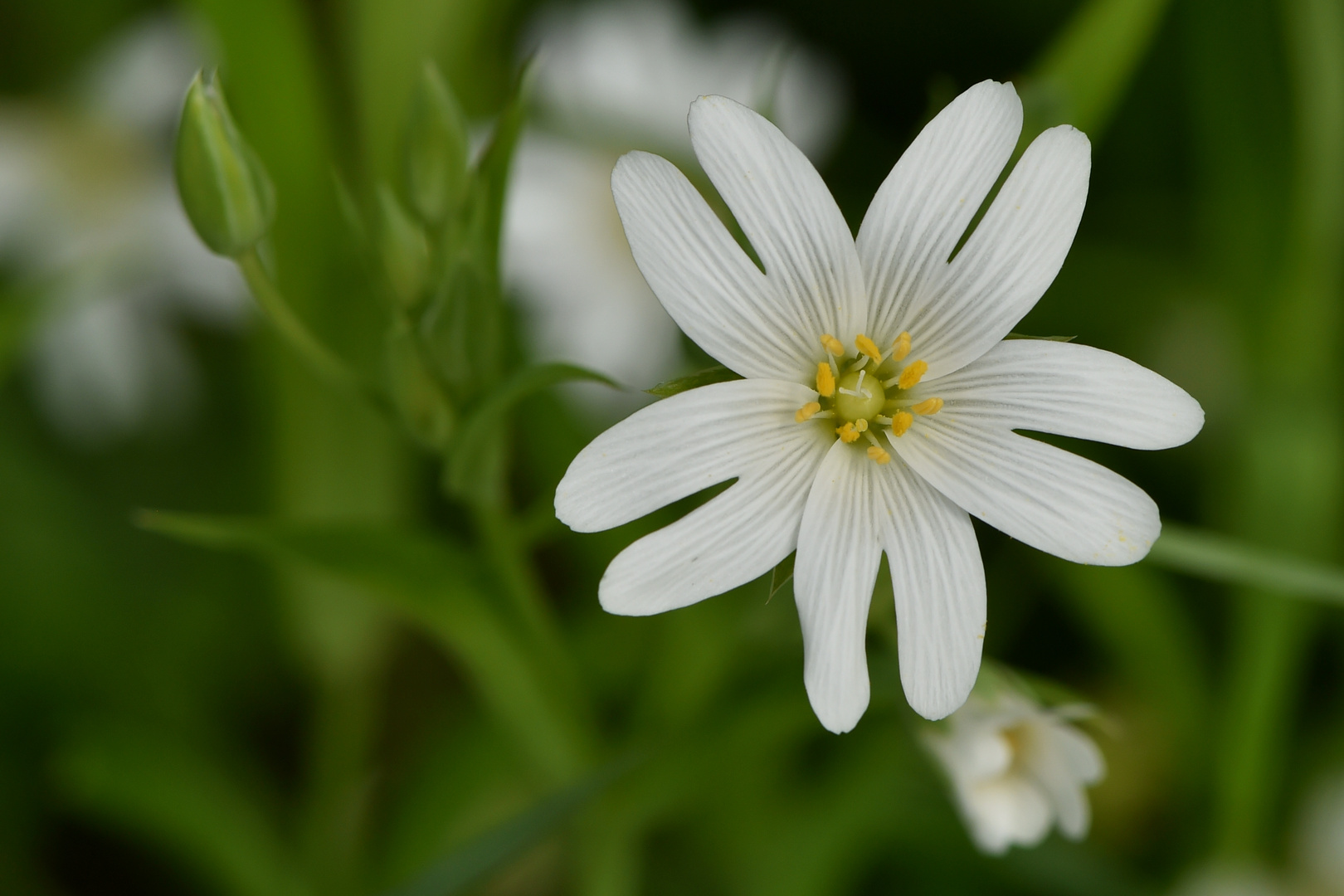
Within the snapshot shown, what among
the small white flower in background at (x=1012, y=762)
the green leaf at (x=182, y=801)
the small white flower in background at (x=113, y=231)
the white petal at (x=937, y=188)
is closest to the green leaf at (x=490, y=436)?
the white petal at (x=937, y=188)

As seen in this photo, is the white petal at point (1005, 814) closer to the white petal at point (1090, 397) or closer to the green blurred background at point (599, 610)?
the green blurred background at point (599, 610)

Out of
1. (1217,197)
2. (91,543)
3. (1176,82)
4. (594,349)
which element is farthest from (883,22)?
(91,543)

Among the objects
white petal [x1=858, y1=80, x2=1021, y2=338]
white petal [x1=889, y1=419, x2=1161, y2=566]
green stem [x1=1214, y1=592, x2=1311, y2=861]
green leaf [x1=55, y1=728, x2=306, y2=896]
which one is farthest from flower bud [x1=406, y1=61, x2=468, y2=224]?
green stem [x1=1214, y1=592, x2=1311, y2=861]

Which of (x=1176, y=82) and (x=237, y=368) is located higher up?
(x=1176, y=82)

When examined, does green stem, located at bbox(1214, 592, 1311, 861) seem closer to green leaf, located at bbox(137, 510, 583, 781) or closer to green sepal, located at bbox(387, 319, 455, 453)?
green leaf, located at bbox(137, 510, 583, 781)

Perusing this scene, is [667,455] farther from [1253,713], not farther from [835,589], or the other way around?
[1253,713]

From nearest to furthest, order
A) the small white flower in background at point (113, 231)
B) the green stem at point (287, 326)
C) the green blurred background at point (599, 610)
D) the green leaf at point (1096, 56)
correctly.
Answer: the green stem at point (287, 326) < the green leaf at point (1096, 56) < the green blurred background at point (599, 610) < the small white flower in background at point (113, 231)

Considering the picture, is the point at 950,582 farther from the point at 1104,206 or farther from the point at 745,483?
the point at 1104,206
